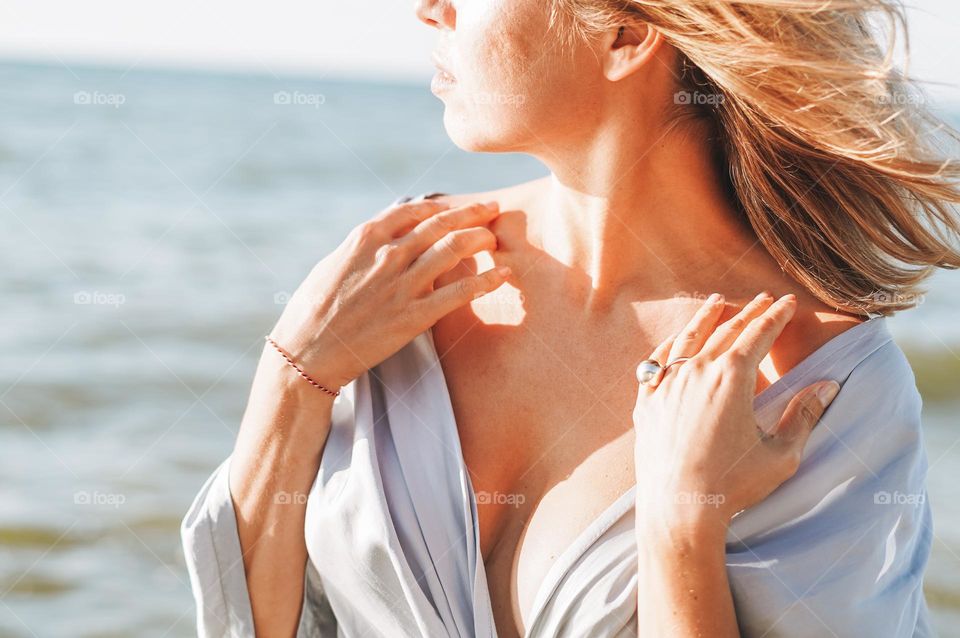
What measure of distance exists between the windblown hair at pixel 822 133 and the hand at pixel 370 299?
1.53 feet

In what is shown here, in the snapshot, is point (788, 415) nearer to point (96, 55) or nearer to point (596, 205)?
point (596, 205)

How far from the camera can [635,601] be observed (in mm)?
1803

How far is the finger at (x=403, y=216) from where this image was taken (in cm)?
206

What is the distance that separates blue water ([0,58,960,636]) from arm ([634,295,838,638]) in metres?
2.77

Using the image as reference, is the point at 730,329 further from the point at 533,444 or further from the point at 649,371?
the point at 533,444

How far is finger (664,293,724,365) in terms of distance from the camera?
1.86m

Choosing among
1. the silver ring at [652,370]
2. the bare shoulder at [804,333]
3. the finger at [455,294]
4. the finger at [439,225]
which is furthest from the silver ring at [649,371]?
the finger at [439,225]

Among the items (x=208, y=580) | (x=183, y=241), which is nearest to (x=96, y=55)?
(x=183, y=241)

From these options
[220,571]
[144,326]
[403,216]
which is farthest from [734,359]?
[144,326]

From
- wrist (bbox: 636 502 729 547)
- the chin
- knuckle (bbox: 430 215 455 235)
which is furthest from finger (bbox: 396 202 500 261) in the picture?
wrist (bbox: 636 502 729 547)

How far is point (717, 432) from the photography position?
1.71 m

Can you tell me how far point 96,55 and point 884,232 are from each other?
48739mm

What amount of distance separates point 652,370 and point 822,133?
1.53 ft

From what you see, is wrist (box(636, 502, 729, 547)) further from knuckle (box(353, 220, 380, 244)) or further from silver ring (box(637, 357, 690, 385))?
knuckle (box(353, 220, 380, 244))
